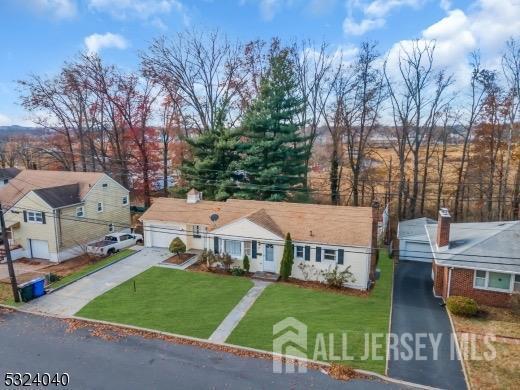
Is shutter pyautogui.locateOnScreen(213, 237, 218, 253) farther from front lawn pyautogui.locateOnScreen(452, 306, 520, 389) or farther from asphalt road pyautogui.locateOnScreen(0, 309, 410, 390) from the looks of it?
front lawn pyautogui.locateOnScreen(452, 306, 520, 389)

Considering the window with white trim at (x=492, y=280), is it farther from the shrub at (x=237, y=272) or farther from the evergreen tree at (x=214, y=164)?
the evergreen tree at (x=214, y=164)

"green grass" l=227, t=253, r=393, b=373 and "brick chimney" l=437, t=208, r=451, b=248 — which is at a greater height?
"brick chimney" l=437, t=208, r=451, b=248

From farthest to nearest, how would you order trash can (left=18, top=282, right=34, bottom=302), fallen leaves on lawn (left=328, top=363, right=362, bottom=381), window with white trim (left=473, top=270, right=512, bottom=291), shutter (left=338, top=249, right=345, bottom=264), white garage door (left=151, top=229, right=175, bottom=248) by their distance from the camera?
white garage door (left=151, top=229, right=175, bottom=248), shutter (left=338, top=249, right=345, bottom=264), trash can (left=18, top=282, right=34, bottom=302), window with white trim (left=473, top=270, right=512, bottom=291), fallen leaves on lawn (left=328, top=363, right=362, bottom=381)

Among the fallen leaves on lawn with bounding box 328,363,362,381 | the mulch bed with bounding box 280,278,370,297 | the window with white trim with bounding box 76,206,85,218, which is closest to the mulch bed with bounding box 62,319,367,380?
the fallen leaves on lawn with bounding box 328,363,362,381

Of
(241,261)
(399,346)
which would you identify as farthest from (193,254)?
(399,346)

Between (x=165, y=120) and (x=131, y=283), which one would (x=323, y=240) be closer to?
(x=131, y=283)

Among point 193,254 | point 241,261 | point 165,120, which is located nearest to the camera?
point 241,261
